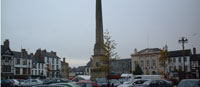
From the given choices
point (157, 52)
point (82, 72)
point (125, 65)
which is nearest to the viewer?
point (157, 52)

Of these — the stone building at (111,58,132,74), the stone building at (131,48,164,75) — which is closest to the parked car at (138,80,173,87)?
the stone building at (131,48,164,75)

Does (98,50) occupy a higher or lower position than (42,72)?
higher

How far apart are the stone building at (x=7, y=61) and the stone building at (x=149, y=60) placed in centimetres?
4043

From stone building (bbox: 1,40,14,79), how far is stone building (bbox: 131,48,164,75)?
4043 centimetres

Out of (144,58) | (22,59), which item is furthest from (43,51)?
(144,58)

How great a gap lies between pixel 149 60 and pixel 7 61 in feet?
142

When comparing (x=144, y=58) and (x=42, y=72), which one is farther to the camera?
(x=144, y=58)

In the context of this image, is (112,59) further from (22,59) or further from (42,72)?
(42,72)

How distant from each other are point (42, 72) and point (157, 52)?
35.9m

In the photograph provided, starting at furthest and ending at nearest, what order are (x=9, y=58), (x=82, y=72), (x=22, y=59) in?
1. (x=82, y=72)
2. (x=22, y=59)
3. (x=9, y=58)

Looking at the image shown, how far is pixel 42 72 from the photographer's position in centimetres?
7456

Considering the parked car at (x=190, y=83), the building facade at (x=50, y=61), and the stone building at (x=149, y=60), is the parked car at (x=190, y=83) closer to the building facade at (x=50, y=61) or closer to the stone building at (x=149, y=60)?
the building facade at (x=50, y=61)

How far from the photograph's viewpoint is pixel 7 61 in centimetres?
6009

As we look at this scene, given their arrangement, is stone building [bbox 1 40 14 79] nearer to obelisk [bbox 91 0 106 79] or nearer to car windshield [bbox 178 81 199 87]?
obelisk [bbox 91 0 106 79]
